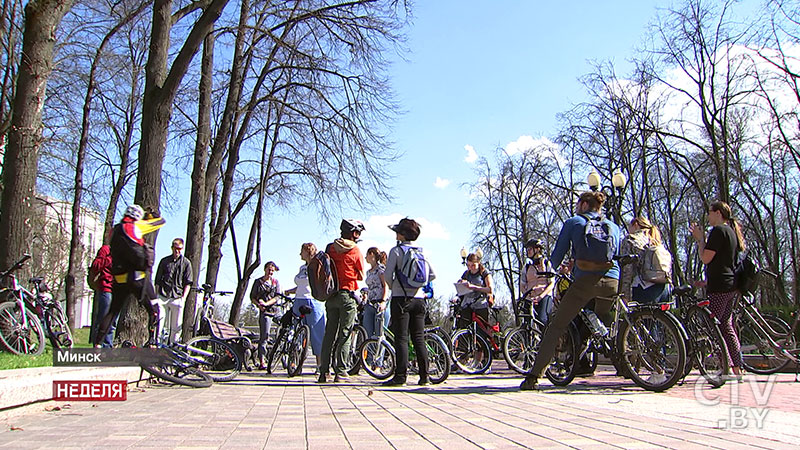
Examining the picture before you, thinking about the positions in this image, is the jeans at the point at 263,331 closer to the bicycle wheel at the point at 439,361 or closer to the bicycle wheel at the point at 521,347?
the bicycle wheel at the point at 439,361

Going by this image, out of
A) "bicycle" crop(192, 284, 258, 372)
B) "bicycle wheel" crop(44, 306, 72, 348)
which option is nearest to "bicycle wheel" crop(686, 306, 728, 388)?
"bicycle" crop(192, 284, 258, 372)

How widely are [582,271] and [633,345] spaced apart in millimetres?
917

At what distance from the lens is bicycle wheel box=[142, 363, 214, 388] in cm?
696

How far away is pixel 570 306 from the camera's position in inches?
266

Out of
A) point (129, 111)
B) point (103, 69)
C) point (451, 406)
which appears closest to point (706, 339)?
point (451, 406)

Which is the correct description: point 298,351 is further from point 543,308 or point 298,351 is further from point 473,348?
point 543,308

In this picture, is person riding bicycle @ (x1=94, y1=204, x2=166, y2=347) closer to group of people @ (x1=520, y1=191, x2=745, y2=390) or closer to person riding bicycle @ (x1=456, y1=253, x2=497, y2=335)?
group of people @ (x1=520, y1=191, x2=745, y2=390)

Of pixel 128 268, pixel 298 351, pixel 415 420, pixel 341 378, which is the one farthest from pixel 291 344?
pixel 415 420

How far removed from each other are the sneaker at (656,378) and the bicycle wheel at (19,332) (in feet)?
24.7

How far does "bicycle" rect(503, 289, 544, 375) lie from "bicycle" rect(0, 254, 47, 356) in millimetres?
6266

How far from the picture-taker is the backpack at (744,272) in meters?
7.69

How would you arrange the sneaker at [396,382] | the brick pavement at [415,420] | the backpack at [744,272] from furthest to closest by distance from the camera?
the sneaker at [396,382] → the backpack at [744,272] → the brick pavement at [415,420]

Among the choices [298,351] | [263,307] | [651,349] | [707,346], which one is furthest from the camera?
[263,307]

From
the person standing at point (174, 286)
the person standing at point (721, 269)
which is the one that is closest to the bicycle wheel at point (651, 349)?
the person standing at point (721, 269)
